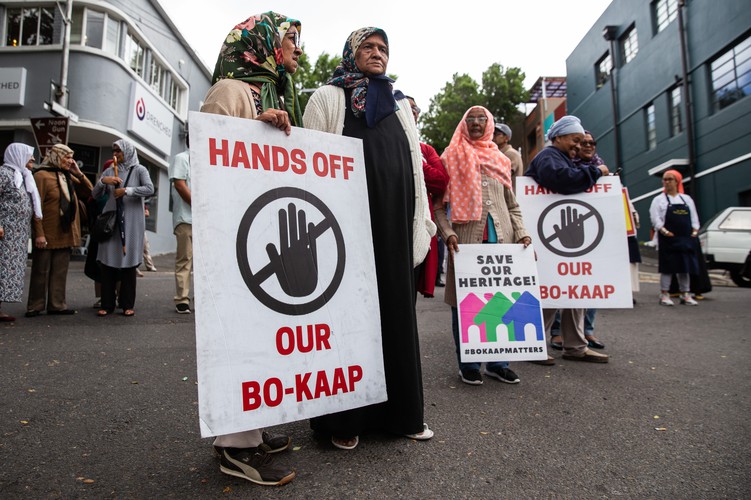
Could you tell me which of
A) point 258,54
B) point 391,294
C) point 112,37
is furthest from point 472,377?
point 112,37

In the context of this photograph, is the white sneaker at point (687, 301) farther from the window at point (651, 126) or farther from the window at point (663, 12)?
the window at point (663, 12)

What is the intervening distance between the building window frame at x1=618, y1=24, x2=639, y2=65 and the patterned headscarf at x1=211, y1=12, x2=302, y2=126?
22728 mm

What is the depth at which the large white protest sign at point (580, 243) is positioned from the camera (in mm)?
4070

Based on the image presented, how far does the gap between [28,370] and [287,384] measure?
2.62m

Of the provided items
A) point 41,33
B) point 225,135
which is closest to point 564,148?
point 225,135

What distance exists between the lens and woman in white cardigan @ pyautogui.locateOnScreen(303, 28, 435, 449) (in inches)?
92.8

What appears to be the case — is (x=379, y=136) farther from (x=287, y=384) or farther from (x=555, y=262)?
(x=555, y=262)

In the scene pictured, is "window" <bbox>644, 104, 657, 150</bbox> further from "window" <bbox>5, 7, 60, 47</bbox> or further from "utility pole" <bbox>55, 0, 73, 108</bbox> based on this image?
"window" <bbox>5, 7, 60, 47</bbox>

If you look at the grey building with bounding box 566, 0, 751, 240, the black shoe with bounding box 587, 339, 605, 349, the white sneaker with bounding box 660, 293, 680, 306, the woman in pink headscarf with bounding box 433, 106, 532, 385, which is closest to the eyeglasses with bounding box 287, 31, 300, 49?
the woman in pink headscarf with bounding box 433, 106, 532, 385

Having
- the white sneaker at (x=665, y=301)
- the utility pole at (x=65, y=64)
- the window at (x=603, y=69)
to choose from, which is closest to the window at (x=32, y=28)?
the utility pole at (x=65, y=64)

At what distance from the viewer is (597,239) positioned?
4.16m

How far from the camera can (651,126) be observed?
2003 cm

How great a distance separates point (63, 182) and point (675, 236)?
28.0 ft

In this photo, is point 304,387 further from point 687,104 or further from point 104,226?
point 687,104
